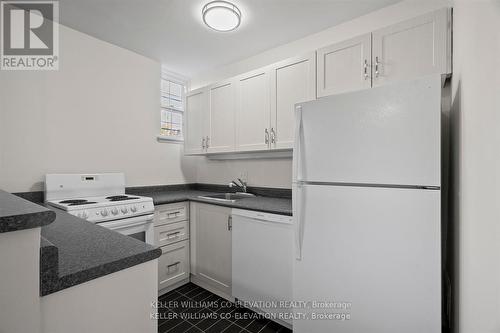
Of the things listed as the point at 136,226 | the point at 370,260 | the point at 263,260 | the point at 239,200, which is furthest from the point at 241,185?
the point at 370,260

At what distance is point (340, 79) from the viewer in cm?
177

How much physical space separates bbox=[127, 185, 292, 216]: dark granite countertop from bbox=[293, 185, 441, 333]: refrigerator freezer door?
15.2 inches

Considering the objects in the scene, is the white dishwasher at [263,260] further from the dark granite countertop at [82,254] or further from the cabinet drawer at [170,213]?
the dark granite countertop at [82,254]

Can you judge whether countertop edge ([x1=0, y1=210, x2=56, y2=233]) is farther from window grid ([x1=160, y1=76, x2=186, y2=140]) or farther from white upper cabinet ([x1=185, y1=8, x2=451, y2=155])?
window grid ([x1=160, y1=76, x2=186, y2=140])

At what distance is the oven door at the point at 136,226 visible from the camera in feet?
6.05

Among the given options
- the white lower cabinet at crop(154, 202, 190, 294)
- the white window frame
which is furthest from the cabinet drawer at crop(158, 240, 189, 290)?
the white window frame

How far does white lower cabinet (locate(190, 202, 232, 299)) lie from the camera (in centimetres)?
215

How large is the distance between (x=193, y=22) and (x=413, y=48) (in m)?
1.72

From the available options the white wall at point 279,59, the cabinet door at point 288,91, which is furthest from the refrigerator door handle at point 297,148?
the white wall at point 279,59

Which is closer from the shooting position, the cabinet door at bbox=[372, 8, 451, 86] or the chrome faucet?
the cabinet door at bbox=[372, 8, 451, 86]

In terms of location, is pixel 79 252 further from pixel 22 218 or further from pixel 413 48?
pixel 413 48

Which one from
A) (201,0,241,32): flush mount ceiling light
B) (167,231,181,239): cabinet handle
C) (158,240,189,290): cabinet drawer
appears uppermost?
(201,0,241,32): flush mount ceiling light

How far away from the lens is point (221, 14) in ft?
5.91

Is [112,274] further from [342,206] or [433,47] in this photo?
[433,47]
